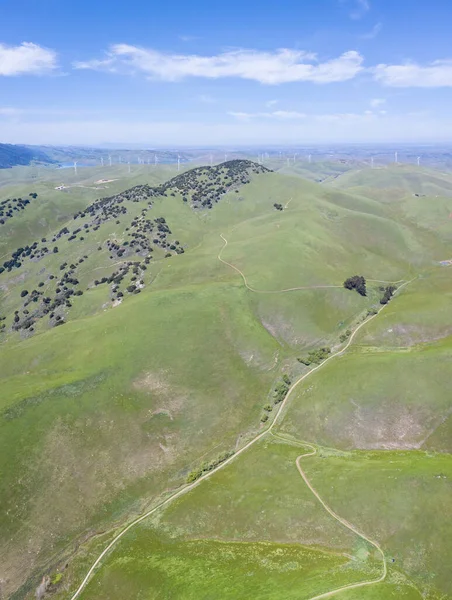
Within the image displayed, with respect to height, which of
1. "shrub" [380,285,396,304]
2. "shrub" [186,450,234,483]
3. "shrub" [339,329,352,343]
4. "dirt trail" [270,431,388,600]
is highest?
"shrub" [380,285,396,304]

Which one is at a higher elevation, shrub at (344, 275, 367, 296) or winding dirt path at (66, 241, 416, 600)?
shrub at (344, 275, 367, 296)

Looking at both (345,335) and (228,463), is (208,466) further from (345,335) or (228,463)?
(345,335)

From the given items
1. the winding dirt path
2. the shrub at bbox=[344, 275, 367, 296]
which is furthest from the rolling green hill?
the shrub at bbox=[344, 275, 367, 296]

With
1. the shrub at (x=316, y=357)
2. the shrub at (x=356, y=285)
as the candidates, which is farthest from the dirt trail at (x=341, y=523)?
the shrub at (x=356, y=285)

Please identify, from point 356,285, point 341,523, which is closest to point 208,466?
point 341,523

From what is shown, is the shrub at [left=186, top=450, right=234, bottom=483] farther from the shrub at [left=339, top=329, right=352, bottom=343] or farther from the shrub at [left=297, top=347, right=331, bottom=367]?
the shrub at [left=339, top=329, right=352, bottom=343]

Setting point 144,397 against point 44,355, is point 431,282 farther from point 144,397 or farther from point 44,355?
point 44,355

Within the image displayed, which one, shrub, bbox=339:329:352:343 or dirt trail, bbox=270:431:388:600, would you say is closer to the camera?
dirt trail, bbox=270:431:388:600

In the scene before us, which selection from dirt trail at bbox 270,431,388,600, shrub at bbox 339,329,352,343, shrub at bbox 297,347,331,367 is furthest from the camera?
shrub at bbox 339,329,352,343

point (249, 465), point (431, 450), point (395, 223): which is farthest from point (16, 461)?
point (395, 223)
